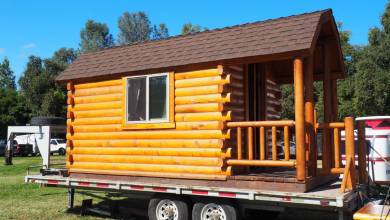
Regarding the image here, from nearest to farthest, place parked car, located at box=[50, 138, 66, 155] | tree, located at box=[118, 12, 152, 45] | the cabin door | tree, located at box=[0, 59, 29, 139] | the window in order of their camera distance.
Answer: the window, the cabin door, parked car, located at box=[50, 138, 66, 155], tree, located at box=[0, 59, 29, 139], tree, located at box=[118, 12, 152, 45]

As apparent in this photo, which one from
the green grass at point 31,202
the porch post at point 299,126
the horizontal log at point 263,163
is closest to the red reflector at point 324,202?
the porch post at point 299,126

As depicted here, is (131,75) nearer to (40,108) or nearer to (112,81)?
(112,81)

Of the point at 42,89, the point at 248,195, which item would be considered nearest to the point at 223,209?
the point at 248,195

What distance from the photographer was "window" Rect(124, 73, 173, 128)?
30.1 ft

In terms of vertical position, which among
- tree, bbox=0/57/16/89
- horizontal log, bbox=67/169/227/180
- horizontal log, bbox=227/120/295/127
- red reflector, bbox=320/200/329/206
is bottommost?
red reflector, bbox=320/200/329/206

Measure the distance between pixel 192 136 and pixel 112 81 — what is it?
92.0 inches

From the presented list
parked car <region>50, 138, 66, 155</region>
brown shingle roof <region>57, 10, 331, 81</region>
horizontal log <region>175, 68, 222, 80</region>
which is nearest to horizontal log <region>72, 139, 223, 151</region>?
horizontal log <region>175, 68, 222, 80</region>

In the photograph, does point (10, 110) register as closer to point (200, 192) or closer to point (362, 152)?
point (200, 192)

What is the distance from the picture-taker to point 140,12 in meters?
70.9

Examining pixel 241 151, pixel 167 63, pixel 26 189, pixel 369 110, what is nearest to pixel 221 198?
pixel 241 151

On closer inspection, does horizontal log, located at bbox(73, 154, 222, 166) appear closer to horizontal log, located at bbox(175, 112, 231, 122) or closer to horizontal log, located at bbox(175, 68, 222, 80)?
horizontal log, located at bbox(175, 112, 231, 122)

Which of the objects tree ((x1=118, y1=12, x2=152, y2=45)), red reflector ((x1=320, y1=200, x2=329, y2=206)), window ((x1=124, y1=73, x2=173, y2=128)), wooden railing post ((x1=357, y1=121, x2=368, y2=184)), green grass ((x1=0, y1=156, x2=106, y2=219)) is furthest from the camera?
tree ((x1=118, y1=12, x2=152, y2=45))

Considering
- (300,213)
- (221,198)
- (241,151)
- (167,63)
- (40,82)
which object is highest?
(40,82)

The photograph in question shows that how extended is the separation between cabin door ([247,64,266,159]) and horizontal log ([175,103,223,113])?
1.11 meters
